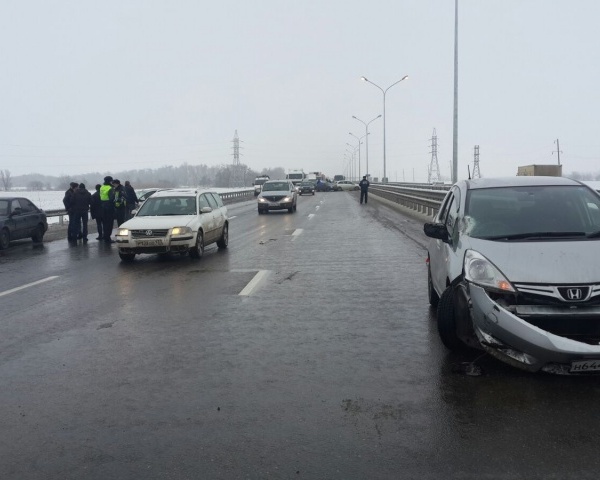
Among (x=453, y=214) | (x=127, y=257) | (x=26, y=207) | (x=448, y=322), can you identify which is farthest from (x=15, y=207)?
(x=448, y=322)

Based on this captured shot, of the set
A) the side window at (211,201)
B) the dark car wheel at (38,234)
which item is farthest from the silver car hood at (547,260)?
the dark car wheel at (38,234)

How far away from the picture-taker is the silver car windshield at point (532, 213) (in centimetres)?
608

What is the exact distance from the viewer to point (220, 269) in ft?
41.0

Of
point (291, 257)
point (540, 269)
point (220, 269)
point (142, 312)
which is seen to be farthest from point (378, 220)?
point (540, 269)

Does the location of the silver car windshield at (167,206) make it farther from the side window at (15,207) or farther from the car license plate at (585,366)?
the car license plate at (585,366)

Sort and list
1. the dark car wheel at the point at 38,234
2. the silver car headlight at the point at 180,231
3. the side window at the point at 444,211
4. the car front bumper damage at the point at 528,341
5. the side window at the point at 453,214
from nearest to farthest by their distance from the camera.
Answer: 1. the car front bumper damage at the point at 528,341
2. the side window at the point at 453,214
3. the side window at the point at 444,211
4. the silver car headlight at the point at 180,231
5. the dark car wheel at the point at 38,234

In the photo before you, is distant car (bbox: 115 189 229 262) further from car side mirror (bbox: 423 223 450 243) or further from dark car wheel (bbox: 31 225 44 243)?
car side mirror (bbox: 423 223 450 243)

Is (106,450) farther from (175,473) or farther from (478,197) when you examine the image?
(478,197)

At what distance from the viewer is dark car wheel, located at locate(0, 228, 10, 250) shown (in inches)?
677

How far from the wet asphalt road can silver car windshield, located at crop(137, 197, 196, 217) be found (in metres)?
5.54

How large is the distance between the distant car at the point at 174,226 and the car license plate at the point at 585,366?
10.1 meters

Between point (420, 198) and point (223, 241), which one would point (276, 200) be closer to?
point (420, 198)

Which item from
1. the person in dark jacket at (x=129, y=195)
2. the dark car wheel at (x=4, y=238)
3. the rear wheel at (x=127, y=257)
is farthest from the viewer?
the person in dark jacket at (x=129, y=195)

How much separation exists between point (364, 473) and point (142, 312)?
17.4ft
